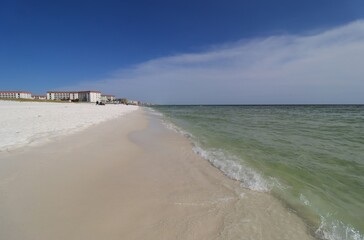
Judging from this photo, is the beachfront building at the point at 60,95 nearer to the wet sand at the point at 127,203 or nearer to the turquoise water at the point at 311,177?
the wet sand at the point at 127,203

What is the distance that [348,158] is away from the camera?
6.83 m

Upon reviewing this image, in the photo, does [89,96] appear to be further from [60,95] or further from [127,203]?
[127,203]

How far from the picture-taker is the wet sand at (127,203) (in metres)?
2.69

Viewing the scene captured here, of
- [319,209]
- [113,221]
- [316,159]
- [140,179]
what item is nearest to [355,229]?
[319,209]

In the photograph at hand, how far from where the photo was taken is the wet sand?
269 cm

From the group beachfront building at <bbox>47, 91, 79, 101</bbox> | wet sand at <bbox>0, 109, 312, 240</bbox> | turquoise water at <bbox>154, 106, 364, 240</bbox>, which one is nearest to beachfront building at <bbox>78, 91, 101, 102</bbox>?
beachfront building at <bbox>47, 91, 79, 101</bbox>

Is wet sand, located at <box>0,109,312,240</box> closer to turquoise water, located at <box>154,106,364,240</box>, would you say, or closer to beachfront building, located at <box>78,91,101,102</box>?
turquoise water, located at <box>154,106,364,240</box>

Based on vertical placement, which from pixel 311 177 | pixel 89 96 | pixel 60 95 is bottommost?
pixel 311 177

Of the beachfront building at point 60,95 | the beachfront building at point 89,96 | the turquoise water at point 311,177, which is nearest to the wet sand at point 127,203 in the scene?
the turquoise water at point 311,177

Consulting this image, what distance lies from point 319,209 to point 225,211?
5.22 feet

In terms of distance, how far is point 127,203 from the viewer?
135 inches

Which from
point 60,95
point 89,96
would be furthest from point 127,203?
point 60,95

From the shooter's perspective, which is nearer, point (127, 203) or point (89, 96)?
point (127, 203)

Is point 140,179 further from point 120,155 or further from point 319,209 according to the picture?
point 319,209
